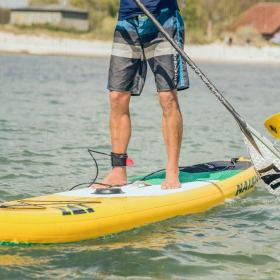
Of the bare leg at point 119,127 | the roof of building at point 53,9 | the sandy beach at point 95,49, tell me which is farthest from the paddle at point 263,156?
the roof of building at point 53,9

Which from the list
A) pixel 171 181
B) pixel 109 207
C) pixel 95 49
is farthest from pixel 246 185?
pixel 95 49

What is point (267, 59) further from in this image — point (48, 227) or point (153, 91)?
point (48, 227)

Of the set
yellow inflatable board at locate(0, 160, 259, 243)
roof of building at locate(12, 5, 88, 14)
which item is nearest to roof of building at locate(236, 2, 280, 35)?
roof of building at locate(12, 5, 88, 14)

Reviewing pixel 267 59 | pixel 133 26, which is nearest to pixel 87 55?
pixel 267 59

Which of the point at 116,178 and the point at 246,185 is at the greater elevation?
the point at 116,178

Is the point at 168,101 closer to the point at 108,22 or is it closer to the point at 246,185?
the point at 246,185

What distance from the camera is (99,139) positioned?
492 inches

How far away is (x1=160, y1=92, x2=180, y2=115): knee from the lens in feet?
22.1

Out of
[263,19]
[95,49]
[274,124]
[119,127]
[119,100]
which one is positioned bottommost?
[119,127]

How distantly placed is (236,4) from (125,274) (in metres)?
95.0

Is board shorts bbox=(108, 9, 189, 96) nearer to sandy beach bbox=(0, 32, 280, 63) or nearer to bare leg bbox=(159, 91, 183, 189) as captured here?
bare leg bbox=(159, 91, 183, 189)

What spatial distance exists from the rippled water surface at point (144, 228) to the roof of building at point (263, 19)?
66.3m

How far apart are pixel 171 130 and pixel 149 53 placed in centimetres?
70

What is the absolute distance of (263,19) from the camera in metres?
85.2
